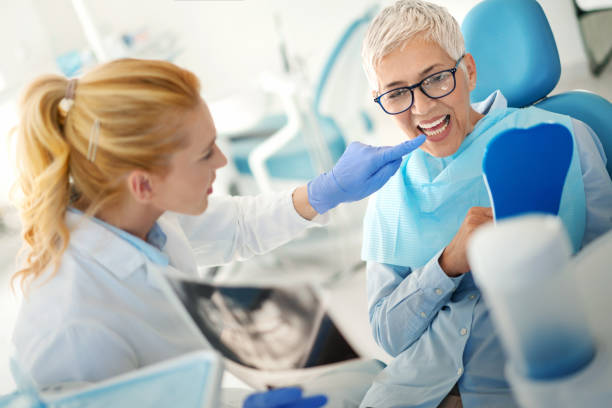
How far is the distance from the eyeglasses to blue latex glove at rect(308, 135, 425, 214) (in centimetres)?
9

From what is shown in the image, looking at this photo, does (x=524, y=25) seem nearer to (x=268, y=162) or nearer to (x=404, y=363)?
(x=404, y=363)

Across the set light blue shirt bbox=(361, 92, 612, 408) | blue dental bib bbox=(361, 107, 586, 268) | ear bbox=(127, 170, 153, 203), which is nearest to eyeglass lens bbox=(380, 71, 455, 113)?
blue dental bib bbox=(361, 107, 586, 268)

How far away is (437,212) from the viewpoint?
4.12 ft

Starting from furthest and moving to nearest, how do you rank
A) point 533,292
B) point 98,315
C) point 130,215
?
point 130,215
point 98,315
point 533,292

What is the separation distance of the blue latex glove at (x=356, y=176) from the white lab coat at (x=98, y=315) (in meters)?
0.34

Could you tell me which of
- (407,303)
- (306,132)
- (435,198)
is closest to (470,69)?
(435,198)

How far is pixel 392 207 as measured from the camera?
132 centimetres

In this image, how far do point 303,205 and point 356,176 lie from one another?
0.19 m

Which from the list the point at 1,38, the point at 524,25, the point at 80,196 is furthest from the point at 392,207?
the point at 1,38

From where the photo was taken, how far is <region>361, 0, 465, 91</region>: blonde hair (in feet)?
3.84

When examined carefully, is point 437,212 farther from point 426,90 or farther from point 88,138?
point 88,138

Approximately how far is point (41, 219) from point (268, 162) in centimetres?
194

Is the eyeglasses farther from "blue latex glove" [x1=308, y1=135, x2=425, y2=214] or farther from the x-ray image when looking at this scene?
the x-ray image

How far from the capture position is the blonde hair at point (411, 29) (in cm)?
117
